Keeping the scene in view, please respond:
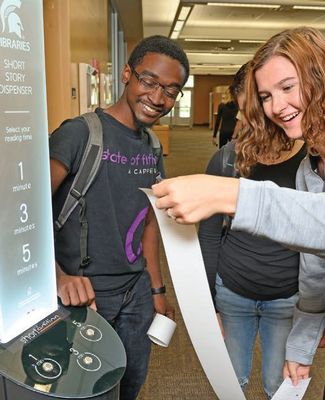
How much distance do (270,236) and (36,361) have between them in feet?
1.28

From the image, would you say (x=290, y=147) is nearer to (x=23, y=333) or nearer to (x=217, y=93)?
(x=23, y=333)

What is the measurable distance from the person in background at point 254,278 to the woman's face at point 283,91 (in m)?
0.23

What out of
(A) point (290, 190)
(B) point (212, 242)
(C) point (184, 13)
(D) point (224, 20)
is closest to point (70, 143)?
(B) point (212, 242)

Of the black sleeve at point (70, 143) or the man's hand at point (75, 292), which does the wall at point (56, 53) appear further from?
the man's hand at point (75, 292)

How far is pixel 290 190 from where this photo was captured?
0.62 metres

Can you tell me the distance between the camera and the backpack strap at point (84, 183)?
1196 mm

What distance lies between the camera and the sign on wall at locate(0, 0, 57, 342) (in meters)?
0.65

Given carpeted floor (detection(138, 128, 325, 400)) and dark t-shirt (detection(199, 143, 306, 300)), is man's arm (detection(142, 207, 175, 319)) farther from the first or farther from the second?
carpeted floor (detection(138, 128, 325, 400))

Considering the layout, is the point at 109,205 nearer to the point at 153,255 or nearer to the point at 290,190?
the point at 153,255

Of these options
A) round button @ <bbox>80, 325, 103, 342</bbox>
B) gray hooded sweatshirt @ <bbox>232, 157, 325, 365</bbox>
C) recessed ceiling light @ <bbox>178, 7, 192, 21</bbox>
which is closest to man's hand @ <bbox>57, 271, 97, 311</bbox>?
round button @ <bbox>80, 325, 103, 342</bbox>

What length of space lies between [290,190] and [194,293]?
0.93 feet

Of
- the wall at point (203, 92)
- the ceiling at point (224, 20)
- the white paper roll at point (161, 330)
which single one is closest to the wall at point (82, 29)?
the white paper roll at point (161, 330)

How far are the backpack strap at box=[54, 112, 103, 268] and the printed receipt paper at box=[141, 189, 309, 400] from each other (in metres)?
0.48

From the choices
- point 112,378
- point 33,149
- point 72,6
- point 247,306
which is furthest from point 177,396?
point 72,6
